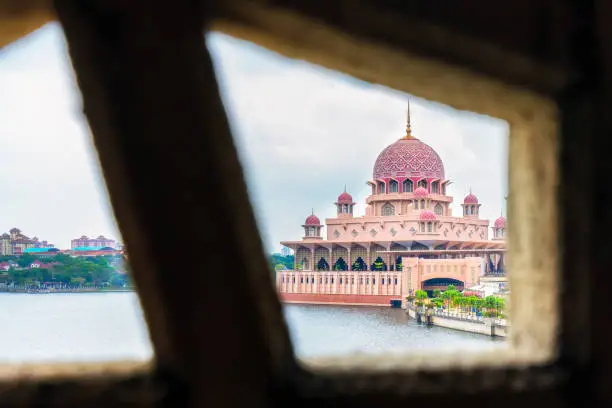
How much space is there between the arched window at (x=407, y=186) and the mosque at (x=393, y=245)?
0.02 meters

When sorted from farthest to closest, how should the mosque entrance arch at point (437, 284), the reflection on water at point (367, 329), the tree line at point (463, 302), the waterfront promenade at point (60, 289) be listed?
1. the mosque entrance arch at point (437, 284)
2. the tree line at point (463, 302)
3. the reflection on water at point (367, 329)
4. the waterfront promenade at point (60, 289)

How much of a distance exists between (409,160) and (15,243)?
10.8 meters

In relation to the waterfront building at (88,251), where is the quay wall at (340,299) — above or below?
below

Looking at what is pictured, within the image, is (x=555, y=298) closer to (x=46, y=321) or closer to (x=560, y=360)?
(x=560, y=360)

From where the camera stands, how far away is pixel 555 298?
775mm

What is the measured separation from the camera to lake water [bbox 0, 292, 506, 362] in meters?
0.78

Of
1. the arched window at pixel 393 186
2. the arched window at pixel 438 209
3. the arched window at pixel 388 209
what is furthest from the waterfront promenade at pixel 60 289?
the arched window at pixel 438 209

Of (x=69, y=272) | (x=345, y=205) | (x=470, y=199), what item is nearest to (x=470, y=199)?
(x=470, y=199)

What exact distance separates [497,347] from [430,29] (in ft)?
1.29

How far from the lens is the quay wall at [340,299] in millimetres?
13180

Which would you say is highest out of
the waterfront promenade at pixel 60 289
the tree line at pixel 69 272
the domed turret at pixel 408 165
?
the domed turret at pixel 408 165

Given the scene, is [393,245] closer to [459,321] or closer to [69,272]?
[459,321]

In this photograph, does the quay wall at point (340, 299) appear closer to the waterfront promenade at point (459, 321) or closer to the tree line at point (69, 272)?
the waterfront promenade at point (459, 321)

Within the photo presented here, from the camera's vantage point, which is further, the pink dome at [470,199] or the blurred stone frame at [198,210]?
the pink dome at [470,199]
